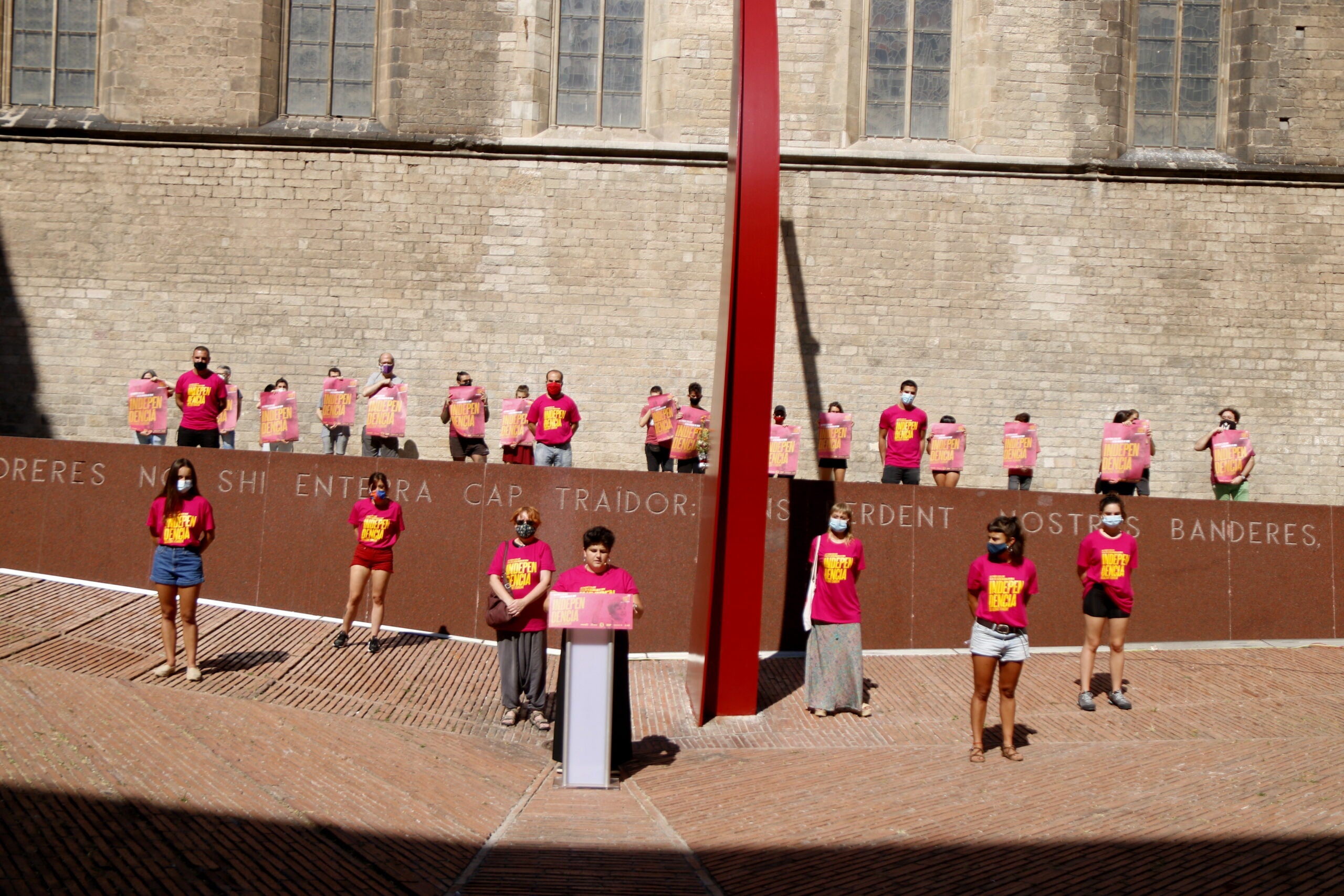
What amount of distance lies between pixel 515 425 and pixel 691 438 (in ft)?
7.58

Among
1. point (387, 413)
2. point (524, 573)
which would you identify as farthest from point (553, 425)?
point (524, 573)

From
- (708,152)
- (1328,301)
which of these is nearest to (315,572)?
(708,152)

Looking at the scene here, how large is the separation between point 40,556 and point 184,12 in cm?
1088

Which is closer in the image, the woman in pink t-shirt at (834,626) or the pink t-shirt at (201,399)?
the woman in pink t-shirt at (834,626)

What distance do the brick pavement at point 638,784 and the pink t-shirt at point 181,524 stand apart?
1.13 metres

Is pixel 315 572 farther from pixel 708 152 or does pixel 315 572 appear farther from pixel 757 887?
pixel 708 152

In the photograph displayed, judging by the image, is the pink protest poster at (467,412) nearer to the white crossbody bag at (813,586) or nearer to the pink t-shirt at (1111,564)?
the white crossbody bag at (813,586)

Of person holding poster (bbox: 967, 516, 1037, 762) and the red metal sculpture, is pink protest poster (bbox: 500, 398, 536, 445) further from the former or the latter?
person holding poster (bbox: 967, 516, 1037, 762)

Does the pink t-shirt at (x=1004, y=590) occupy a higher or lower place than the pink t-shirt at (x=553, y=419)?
lower

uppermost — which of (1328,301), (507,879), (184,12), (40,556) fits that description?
(184,12)

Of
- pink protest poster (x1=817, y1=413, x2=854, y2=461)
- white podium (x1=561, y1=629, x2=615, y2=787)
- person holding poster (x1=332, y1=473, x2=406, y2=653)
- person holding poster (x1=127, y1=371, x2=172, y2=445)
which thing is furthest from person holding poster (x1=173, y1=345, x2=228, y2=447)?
pink protest poster (x1=817, y1=413, x2=854, y2=461)

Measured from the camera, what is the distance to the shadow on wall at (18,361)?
19.7m

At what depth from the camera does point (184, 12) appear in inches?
783

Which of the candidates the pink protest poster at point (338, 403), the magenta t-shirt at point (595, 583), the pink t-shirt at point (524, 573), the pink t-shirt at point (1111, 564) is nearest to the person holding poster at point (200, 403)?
the pink protest poster at point (338, 403)
